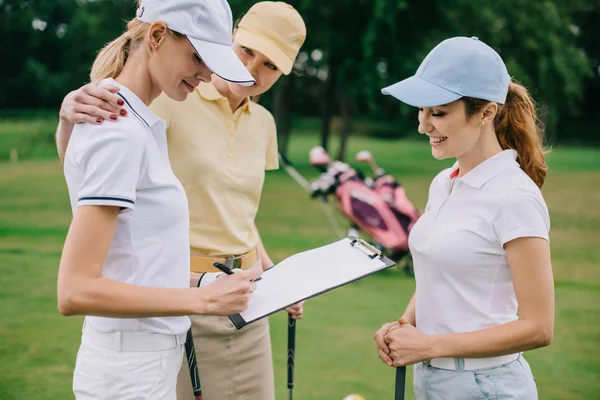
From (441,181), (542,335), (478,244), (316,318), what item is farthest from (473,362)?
(316,318)

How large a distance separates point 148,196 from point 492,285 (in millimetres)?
922

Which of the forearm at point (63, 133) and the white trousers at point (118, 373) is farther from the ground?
the forearm at point (63, 133)

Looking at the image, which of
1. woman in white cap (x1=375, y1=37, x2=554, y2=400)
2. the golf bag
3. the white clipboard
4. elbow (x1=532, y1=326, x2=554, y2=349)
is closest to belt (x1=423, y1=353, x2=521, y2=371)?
woman in white cap (x1=375, y1=37, x2=554, y2=400)

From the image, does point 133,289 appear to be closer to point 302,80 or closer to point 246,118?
point 246,118

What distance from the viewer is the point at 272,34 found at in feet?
8.96

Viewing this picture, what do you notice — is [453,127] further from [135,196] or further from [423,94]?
[135,196]

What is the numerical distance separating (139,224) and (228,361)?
42.6 inches

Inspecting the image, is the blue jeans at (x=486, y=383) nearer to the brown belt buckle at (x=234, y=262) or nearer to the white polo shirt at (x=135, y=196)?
the white polo shirt at (x=135, y=196)

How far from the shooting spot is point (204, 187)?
8.30ft

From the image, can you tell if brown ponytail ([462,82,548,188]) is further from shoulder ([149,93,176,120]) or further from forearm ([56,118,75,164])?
forearm ([56,118,75,164])

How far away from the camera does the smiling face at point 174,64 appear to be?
1741 millimetres

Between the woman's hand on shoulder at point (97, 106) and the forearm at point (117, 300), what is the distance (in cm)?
37

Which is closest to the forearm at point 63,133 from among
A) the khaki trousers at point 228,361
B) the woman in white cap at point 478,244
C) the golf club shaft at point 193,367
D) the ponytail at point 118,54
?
the ponytail at point 118,54

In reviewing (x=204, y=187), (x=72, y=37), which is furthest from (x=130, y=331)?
(x=72, y=37)
